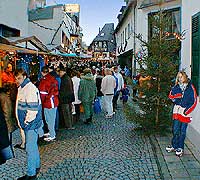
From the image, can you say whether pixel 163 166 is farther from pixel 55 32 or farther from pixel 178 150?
pixel 55 32

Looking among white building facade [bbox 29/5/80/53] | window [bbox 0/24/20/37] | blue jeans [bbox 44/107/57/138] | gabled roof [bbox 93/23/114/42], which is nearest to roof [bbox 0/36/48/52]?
blue jeans [bbox 44/107/57/138]

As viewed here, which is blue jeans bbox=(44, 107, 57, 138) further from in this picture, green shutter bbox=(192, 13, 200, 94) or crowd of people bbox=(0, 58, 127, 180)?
green shutter bbox=(192, 13, 200, 94)

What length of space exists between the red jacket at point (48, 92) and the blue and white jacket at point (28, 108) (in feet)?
7.67

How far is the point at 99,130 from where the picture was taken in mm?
9445

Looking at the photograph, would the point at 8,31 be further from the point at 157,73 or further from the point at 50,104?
the point at 157,73

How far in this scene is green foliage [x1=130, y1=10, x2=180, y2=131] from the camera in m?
8.40

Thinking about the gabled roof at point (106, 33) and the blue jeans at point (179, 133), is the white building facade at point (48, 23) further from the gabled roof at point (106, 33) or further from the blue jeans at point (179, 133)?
the gabled roof at point (106, 33)

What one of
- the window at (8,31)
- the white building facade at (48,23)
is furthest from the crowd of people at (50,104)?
the white building facade at (48,23)

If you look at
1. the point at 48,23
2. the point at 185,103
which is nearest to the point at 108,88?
the point at 185,103

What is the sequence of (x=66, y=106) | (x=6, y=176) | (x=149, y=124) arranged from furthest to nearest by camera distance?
(x=66, y=106), (x=149, y=124), (x=6, y=176)

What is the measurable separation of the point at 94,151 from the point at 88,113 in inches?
125

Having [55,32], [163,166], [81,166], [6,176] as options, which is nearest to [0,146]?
[6,176]

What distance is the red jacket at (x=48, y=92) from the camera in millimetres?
7914

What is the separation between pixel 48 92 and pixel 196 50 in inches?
143
